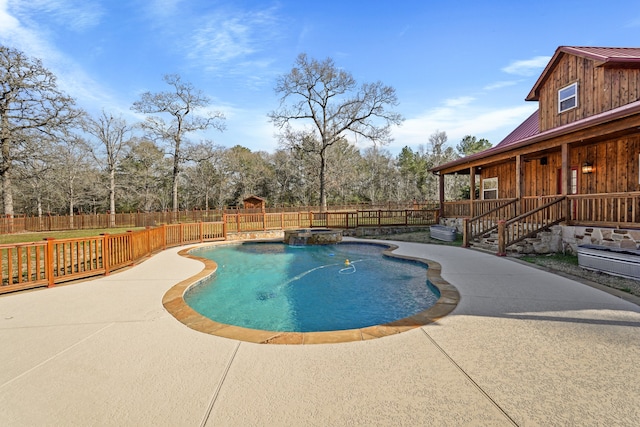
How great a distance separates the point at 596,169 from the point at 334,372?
469 inches

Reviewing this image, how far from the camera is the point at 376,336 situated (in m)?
3.33

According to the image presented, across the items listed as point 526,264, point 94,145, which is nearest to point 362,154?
point 94,145

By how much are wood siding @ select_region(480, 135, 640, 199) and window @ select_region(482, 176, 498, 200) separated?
120 centimetres

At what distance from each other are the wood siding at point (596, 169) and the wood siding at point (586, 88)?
1237 millimetres

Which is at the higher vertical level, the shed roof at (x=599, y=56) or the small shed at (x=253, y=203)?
the shed roof at (x=599, y=56)

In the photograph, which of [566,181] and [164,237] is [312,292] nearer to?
[164,237]

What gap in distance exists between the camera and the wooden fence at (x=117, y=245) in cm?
568

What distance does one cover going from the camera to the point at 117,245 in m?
7.31

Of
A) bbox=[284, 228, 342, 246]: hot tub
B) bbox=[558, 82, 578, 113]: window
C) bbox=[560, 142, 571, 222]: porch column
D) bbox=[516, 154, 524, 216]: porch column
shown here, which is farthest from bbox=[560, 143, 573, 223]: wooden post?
bbox=[284, 228, 342, 246]: hot tub

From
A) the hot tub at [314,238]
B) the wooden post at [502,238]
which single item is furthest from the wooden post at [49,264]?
the wooden post at [502,238]

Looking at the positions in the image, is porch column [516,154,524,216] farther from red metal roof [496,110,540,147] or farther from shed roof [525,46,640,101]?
shed roof [525,46,640,101]

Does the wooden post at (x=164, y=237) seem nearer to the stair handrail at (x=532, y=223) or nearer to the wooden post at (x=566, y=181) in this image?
→ the stair handrail at (x=532, y=223)

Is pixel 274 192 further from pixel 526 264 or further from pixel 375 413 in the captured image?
pixel 375 413

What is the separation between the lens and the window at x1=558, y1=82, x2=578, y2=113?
10.7 m
